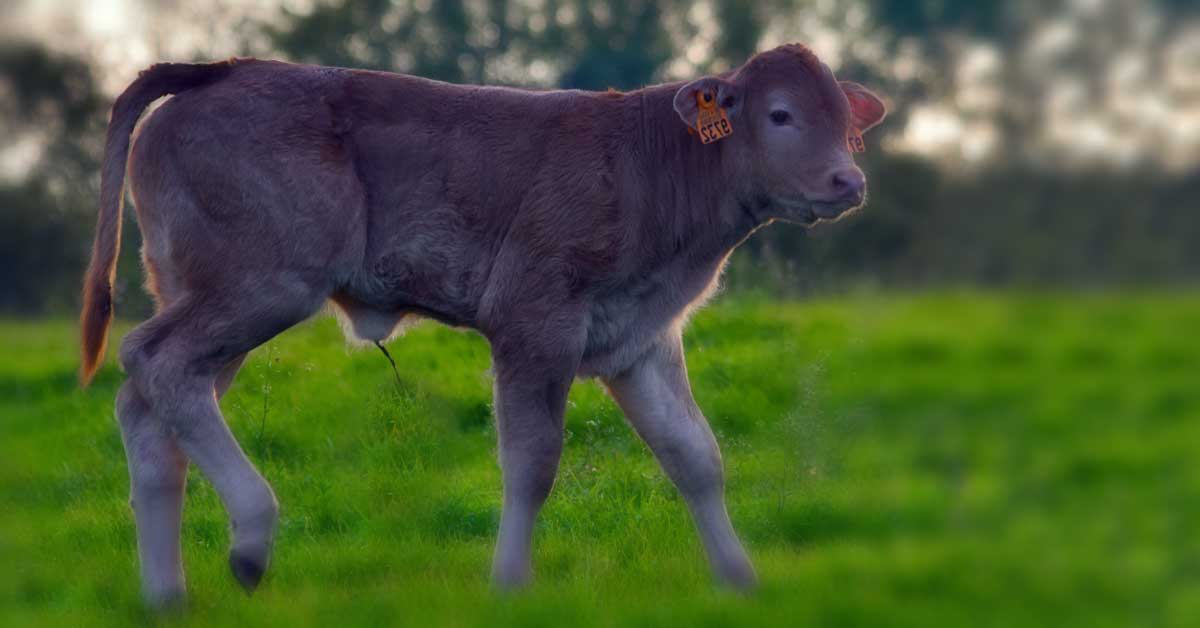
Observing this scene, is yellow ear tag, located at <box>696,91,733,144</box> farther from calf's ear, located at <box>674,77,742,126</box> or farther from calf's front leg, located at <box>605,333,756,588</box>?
calf's front leg, located at <box>605,333,756,588</box>

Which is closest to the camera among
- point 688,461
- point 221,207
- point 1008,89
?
point 1008,89

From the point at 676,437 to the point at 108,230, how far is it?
2.87 m

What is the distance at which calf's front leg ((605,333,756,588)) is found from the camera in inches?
265

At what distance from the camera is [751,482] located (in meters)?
8.16

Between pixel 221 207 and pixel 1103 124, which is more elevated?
pixel 1103 124

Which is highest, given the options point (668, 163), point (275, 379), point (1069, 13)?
point (1069, 13)

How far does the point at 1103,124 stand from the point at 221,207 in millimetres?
3895

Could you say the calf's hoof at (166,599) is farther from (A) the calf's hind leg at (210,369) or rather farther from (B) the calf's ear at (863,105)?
(B) the calf's ear at (863,105)

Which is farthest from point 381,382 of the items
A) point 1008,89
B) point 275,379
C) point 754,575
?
point 1008,89

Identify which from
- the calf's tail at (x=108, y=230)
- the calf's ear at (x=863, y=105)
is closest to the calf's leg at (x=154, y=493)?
the calf's tail at (x=108, y=230)

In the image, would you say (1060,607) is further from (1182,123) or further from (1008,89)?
(1008,89)

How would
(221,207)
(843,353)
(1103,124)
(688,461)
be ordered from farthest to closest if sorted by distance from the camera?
(843,353)
(688,461)
(221,207)
(1103,124)

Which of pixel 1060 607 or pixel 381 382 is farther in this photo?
pixel 381 382

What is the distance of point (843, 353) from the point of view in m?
9.08
